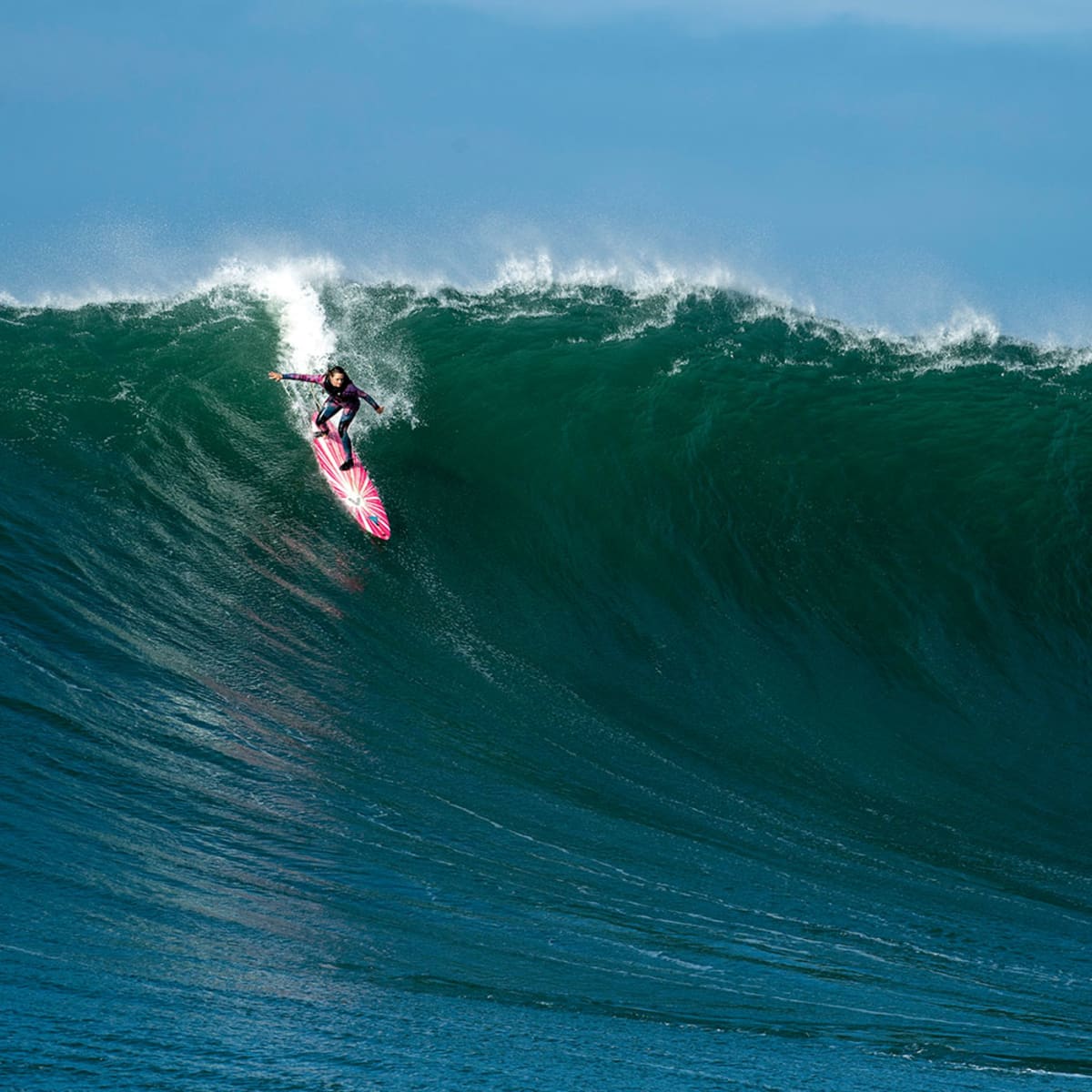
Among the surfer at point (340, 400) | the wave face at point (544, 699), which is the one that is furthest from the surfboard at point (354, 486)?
the wave face at point (544, 699)

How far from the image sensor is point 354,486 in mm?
14375

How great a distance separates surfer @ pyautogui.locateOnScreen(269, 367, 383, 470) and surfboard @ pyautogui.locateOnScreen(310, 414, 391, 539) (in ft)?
0.25

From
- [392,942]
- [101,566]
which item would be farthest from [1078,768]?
[101,566]

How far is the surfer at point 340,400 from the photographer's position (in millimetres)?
14453

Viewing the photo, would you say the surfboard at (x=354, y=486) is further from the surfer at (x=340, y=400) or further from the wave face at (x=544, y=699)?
the wave face at (x=544, y=699)

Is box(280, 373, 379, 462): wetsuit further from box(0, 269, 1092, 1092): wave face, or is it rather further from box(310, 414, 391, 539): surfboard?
box(0, 269, 1092, 1092): wave face

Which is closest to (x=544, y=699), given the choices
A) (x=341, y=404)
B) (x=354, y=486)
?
(x=354, y=486)

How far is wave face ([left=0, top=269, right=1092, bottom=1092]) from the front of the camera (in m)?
7.10

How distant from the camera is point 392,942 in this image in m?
7.76

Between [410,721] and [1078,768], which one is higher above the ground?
[1078,768]

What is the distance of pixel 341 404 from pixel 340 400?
0.15ft

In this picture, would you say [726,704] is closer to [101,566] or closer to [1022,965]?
[1022,965]

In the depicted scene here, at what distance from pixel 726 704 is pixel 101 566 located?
6.14 metres

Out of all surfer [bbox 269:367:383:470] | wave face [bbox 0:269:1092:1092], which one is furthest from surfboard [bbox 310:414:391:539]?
wave face [bbox 0:269:1092:1092]
